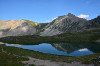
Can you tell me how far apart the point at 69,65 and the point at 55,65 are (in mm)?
3350

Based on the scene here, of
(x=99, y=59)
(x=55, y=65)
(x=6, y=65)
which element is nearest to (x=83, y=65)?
(x=99, y=59)

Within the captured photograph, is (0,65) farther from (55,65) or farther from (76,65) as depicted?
(76,65)

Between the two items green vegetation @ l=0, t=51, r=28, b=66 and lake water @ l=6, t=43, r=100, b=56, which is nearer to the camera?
green vegetation @ l=0, t=51, r=28, b=66

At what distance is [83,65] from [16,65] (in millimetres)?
14656

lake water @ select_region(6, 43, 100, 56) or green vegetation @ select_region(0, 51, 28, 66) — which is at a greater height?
green vegetation @ select_region(0, 51, 28, 66)

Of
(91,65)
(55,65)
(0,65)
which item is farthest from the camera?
(55,65)

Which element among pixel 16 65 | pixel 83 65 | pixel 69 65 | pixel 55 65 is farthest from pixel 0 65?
pixel 83 65

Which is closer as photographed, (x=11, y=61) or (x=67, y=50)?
(x=11, y=61)

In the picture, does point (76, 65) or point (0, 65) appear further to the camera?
point (76, 65)

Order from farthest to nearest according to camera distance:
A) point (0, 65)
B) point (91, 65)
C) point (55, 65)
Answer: point (55, 65) < point (91, 65) < point (0, 65)

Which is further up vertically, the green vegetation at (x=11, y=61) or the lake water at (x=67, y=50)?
the green vegetation at (x=11, y=61)

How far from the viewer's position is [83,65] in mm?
26500

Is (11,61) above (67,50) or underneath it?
above

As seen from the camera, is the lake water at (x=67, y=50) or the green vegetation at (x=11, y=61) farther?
the lake water at (x=67, y=50)
